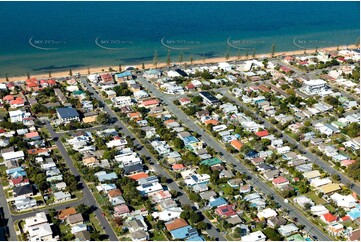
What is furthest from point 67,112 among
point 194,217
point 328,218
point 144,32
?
point 144,32

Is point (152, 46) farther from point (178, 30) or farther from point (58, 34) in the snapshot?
point (58, 34)

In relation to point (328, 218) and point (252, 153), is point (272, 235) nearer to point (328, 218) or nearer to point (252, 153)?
point (328, 218)

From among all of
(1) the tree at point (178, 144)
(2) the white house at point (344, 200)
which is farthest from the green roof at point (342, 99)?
(1) the tree at point (178, 144)


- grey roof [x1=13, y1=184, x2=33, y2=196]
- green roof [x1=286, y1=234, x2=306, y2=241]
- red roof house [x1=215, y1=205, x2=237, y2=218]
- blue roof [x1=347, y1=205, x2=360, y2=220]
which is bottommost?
green roof [x1=286, y1=234, x2=306, y2=241]

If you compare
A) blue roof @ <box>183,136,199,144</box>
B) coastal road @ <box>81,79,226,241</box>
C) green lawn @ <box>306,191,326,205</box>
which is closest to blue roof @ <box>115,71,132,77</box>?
coastal road @ <box>81,79,226,241</box>

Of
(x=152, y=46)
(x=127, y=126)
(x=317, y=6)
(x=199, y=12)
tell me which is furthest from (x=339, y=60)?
(x=317, y=6)

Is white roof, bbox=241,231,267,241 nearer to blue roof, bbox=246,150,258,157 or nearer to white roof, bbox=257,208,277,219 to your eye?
white roof, bbox=257,208,277,219

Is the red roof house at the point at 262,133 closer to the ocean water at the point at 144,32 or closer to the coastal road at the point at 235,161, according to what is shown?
the coastal road at the point at 235,161
